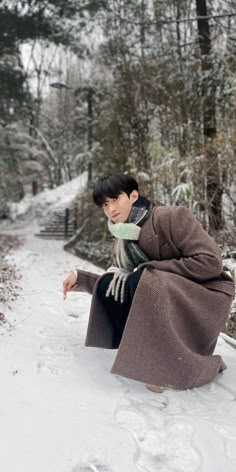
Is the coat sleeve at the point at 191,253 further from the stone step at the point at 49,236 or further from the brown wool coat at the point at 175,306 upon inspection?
the stone step at the point at 49,236

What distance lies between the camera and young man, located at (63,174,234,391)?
2.17m

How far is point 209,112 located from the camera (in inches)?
327

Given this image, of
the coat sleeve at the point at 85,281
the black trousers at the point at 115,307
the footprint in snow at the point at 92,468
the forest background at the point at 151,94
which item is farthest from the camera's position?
the forest background at the point at 151,94

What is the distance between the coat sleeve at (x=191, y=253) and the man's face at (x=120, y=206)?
0.27 metres

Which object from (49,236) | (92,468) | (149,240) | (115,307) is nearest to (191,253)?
(149,240)

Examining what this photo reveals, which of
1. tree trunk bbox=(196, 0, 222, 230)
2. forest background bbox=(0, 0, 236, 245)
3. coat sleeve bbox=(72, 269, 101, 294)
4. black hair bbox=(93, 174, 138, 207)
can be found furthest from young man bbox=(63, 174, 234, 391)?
tree trunk bbox=(196, 0, 222, 230)

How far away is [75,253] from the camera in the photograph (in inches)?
396

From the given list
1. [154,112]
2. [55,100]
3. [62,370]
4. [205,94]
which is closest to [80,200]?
[154,112]

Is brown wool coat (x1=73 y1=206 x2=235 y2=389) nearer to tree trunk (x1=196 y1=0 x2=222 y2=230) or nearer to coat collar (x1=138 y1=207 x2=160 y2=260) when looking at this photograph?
coat collar (x1=138 y1=207 x2=160 y2=260)

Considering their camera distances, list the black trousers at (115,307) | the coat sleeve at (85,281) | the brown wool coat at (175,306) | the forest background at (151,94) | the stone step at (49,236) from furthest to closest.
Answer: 1. the stone step at (49,236)
2. the forest background at (151,94)
3. the coat sleeve at (85,281)
4. the black trousers at (115,307)
5. the brown wool coat at (175,306)

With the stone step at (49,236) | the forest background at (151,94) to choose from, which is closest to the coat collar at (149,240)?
the forest background at (151,94)

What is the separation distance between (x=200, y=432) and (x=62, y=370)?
95 cm

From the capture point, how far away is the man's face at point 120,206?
2.38 m

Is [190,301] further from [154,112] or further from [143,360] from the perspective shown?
[154,112]
